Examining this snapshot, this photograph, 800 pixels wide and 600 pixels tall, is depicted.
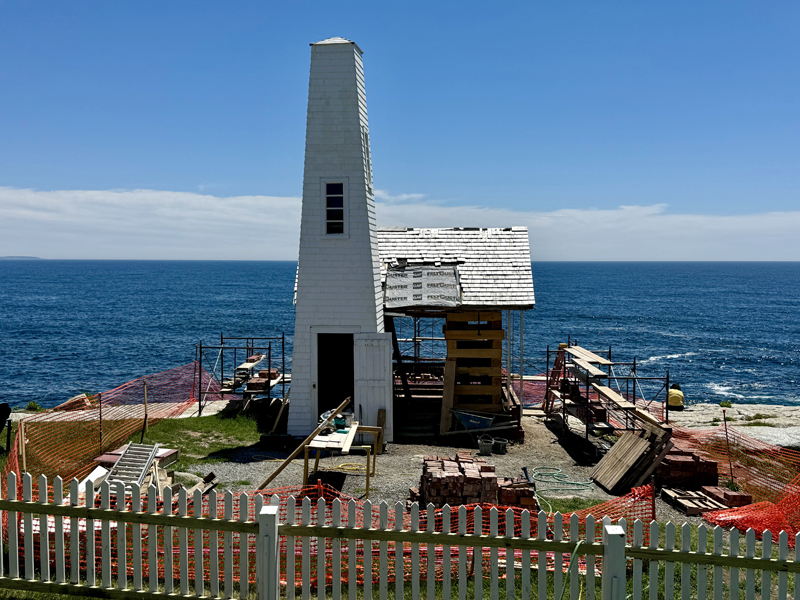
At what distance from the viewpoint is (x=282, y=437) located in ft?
55.3

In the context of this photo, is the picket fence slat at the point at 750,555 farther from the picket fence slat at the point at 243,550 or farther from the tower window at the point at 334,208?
the tower window at the point at 334,208

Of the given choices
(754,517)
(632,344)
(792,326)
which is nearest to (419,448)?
(754,517)

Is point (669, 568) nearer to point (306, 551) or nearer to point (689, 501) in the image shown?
point (306, 551)

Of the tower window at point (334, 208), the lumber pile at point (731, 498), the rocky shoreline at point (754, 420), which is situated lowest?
A: the rocky shoreline at point (754, 420)

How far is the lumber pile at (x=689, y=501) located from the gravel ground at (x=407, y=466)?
0.54 feet

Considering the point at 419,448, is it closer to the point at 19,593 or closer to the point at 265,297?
the point at 19,593

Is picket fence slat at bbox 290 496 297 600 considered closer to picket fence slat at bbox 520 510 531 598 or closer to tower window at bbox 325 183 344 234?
picket fence slat at bbox 520 510 531 598

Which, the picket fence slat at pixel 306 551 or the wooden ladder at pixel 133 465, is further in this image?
the wooden ladder at pixel 133 465

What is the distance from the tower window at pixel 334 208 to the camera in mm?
17484

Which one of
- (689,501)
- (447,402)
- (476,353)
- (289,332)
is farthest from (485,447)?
(289,332)

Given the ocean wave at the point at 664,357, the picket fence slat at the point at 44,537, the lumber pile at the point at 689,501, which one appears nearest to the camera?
the picket fence slat at the point at 44,537

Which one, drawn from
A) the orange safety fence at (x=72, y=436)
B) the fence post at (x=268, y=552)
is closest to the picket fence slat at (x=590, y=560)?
the fence post at (x=268, y=552)

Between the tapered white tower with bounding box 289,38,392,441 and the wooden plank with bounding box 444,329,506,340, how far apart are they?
2.47 metres

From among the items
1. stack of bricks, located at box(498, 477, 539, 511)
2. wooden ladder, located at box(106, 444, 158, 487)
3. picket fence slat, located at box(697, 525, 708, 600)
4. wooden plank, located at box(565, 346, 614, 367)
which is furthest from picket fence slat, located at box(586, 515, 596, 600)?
wooden plank, located at box(565, 346, 614, 367)
